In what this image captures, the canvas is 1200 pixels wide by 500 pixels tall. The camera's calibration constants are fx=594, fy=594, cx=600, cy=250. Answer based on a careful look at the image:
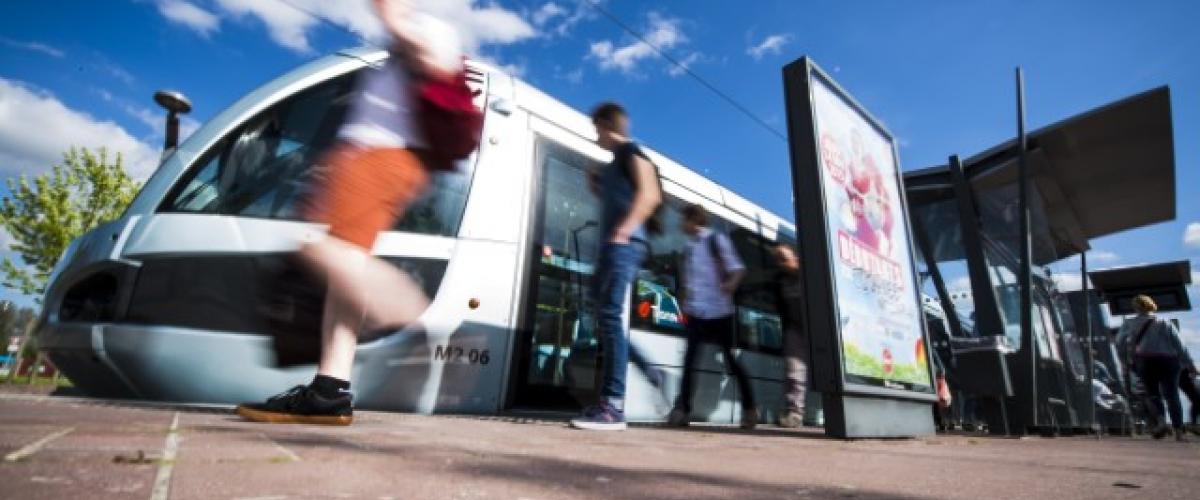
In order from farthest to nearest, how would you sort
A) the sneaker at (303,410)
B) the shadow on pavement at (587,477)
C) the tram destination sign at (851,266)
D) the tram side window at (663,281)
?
the tram side window at (663,281) → the tram destination sign at (851,266) → the sneaker at (303,410) → the shadow on pavement at (587,477)

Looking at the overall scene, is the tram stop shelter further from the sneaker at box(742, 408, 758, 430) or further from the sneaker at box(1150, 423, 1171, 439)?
the sneaker at box(742, 408, 758, 430)

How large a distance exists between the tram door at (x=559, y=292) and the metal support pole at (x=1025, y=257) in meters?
3.61

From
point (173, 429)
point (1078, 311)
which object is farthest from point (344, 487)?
point (1078, 311)

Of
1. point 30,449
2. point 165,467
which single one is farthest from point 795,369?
point 30,449

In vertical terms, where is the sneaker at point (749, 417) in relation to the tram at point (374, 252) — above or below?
below

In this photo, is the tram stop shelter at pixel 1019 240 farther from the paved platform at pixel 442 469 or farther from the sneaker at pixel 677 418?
the paved platform at pixel 442 469

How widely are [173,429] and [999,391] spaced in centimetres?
541

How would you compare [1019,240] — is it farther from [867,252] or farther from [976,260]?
[867,252]

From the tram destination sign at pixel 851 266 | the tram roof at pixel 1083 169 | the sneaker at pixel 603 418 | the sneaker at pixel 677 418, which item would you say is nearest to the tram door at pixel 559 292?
the sneaker at pixel 677 418

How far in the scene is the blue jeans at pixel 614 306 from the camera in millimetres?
3068

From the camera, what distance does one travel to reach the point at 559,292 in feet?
13.0

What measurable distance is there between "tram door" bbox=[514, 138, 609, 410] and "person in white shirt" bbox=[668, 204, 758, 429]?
0.92 m

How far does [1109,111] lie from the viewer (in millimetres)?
5113

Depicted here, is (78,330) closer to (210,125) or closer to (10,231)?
(210,125)
